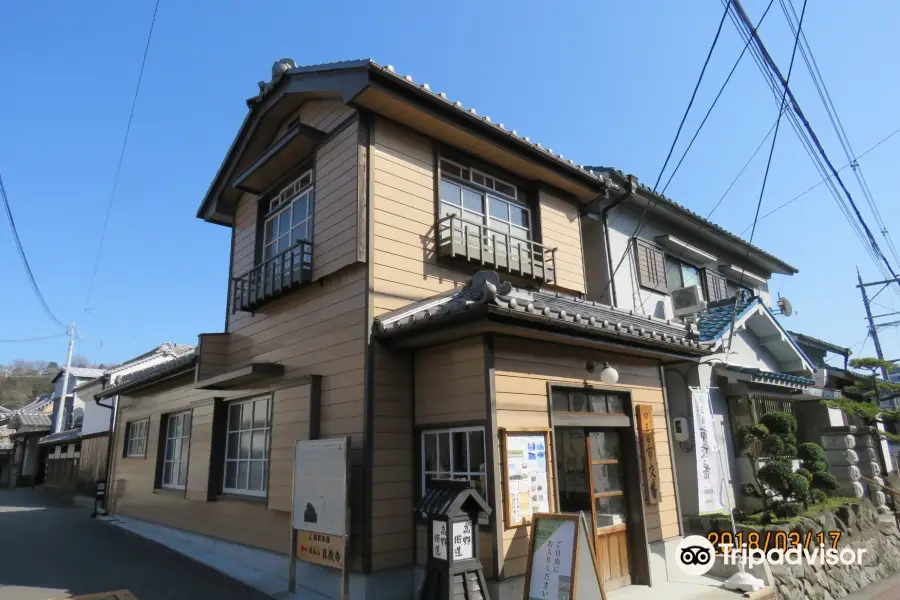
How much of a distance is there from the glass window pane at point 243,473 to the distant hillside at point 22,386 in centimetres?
6048

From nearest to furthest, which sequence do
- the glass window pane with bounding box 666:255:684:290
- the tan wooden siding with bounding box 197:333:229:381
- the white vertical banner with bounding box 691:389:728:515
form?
the white vertical banner with bounding box 691:389:728:515 → the tan wooden siding with bounding box 197:333:229:381 → the glass window pane with bounding box 666:255:684:290

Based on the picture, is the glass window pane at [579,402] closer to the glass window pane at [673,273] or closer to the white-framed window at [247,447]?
the white-framed window at [247,447]

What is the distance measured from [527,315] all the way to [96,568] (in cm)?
803

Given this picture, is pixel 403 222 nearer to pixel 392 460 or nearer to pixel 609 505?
pixel 392 460

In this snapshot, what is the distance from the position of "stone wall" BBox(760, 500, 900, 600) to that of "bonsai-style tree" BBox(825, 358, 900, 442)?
1.97 meters

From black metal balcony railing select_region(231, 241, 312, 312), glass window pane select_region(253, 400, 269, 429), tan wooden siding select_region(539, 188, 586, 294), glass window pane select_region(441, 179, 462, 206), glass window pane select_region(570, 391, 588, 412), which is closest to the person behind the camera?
glass window pane select_region(570, 391, 588, 412)

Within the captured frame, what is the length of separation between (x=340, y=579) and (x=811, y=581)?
23.7 ft

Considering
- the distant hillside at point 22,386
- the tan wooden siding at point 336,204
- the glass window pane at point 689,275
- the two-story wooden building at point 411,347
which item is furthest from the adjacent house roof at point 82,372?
the glass window pane at point 689,275

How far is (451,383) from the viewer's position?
21.5 ft

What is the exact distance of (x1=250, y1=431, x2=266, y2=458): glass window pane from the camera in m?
8.83

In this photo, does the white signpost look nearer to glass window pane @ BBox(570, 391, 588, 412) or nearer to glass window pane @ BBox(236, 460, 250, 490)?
glass window pane @ BBox(236, 460, 250, 490)

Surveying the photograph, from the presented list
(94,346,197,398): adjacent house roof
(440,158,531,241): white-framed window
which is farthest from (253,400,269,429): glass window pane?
(440,158,531,241): white-framed window

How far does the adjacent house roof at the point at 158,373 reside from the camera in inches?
429
